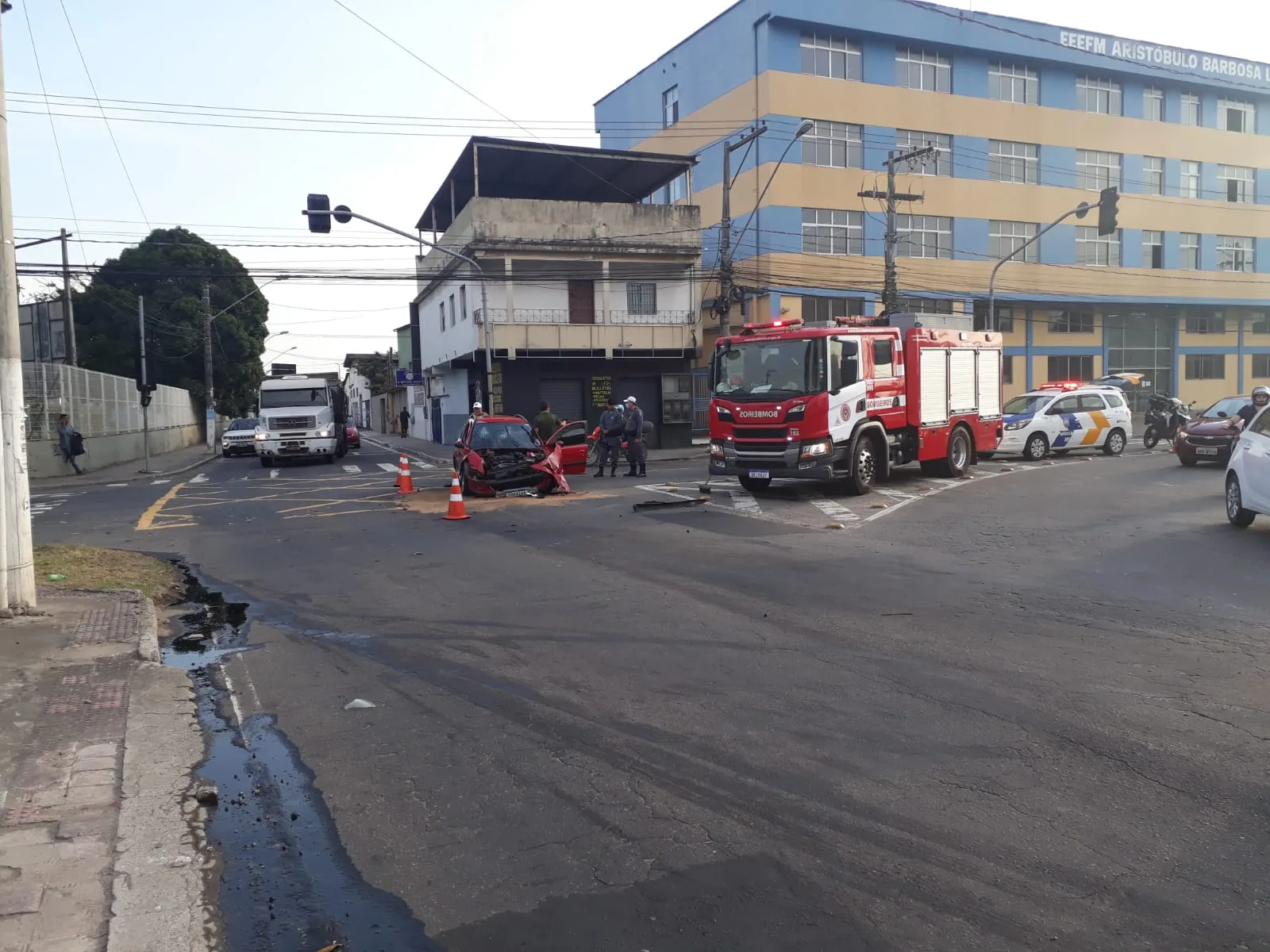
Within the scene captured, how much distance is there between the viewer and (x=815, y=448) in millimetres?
15945

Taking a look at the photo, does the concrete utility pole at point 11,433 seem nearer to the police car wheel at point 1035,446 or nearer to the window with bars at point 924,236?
the police car wheel at point 1035,446

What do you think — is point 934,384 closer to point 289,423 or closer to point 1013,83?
point 289,423

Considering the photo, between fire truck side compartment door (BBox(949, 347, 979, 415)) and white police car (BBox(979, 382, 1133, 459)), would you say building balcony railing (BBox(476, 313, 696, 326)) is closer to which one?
white police car (BBox(979, 382, 1133, 459))

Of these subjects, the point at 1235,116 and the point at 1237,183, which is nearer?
the point at 1235,116

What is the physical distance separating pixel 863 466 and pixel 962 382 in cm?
425

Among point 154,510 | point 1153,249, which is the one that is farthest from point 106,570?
point 1153,249

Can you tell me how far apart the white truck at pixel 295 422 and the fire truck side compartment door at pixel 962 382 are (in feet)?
64.6

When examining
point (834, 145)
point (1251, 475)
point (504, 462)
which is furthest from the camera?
point (834, 145)

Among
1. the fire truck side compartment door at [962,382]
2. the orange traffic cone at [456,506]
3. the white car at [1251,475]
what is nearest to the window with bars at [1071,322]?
the fire truck side compartment door at [962,382]

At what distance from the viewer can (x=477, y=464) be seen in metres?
18.1

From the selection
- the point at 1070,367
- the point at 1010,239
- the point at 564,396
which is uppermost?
the point at 1010,239

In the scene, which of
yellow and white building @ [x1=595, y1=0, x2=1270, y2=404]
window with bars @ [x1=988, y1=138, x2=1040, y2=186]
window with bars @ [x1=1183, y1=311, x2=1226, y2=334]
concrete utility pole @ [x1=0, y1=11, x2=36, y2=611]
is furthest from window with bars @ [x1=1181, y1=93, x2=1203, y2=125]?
concrete utility pole @ [x1=0, y1=11, x2=36, y2=611]

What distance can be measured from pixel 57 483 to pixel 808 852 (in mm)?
26282

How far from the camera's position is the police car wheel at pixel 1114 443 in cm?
2511
